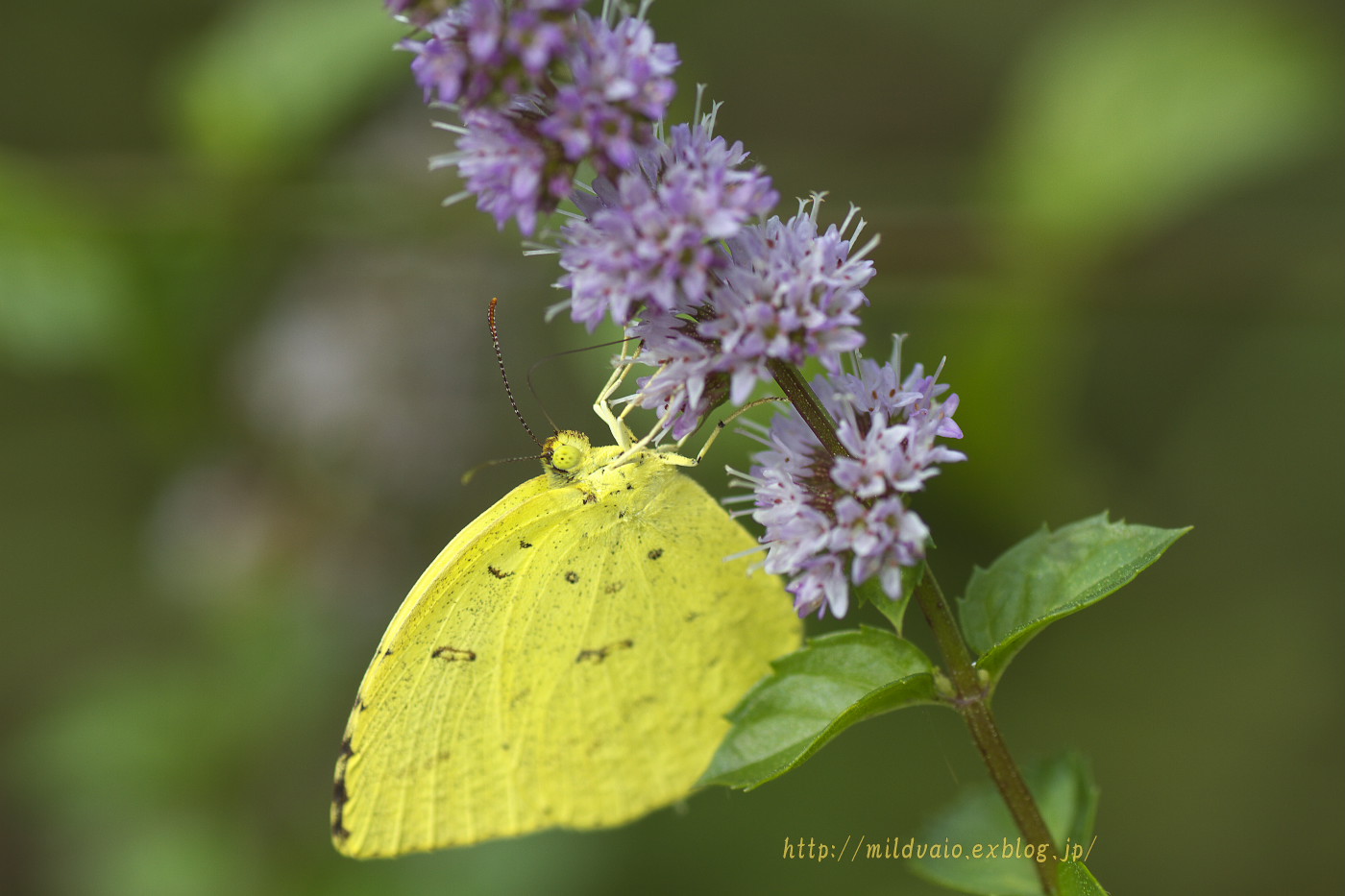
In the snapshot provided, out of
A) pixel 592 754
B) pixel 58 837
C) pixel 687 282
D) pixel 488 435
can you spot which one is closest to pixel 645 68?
pixel 687 282

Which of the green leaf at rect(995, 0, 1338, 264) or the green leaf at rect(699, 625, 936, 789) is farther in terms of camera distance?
the green leaf at rect(995, 0, 1338, 264)

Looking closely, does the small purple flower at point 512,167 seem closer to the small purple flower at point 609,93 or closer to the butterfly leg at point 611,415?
the small purple flower at point 609,93

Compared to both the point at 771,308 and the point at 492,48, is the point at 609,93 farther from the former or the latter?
the point at 771,308

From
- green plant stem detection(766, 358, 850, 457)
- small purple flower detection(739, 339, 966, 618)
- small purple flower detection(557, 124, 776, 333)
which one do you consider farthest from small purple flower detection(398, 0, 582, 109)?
small purple flower detection(739, 339, 966, 618)

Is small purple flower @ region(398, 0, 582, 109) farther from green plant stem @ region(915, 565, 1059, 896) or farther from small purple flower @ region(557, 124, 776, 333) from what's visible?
green plant stem @ region(915, 565, 1059, 896)

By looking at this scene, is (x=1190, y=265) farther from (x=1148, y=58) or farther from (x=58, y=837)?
(x=58, y=837)

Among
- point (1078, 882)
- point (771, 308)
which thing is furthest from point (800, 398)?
point (1078, 882)
